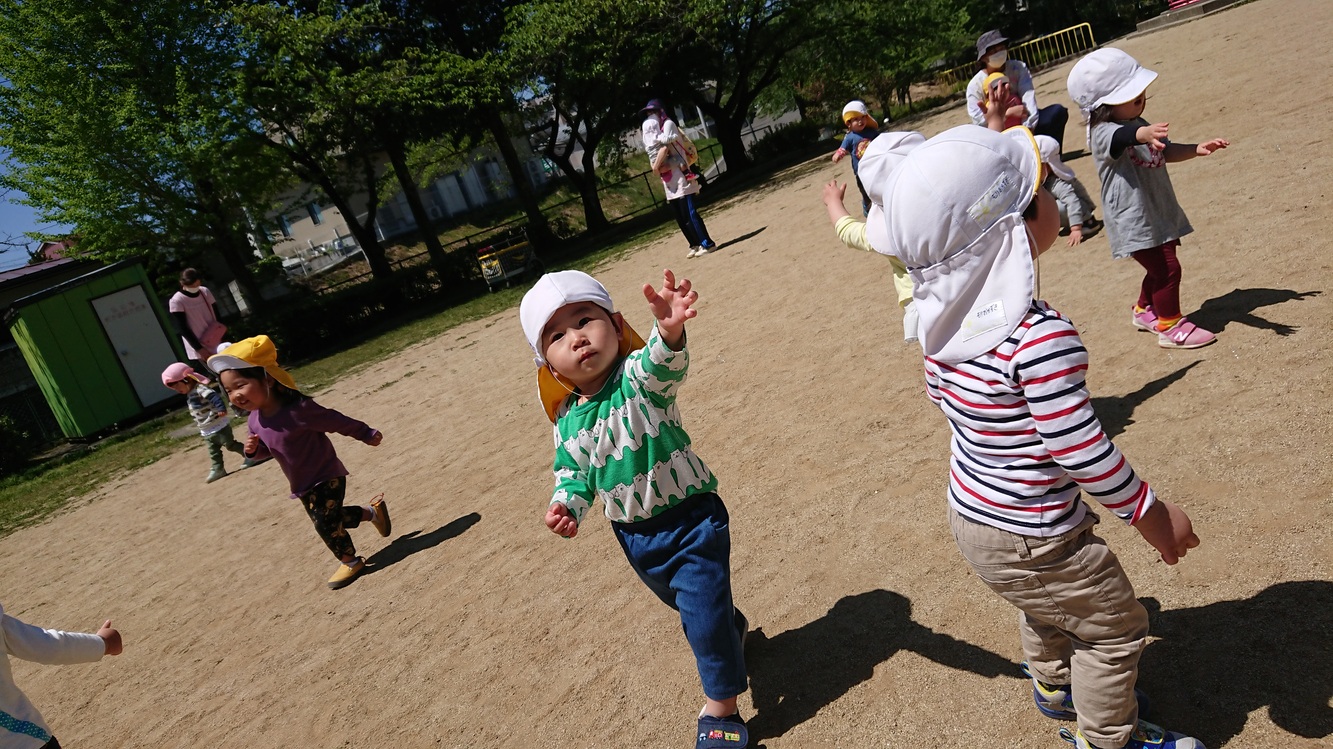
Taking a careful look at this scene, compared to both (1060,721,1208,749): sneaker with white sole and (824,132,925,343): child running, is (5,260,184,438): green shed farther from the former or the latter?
(1060,721,1208,749): sneaker with white sole

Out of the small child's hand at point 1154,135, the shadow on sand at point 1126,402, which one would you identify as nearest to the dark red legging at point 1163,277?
the shadow on sand at point 1126,402

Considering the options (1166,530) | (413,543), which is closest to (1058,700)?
(1166,530)

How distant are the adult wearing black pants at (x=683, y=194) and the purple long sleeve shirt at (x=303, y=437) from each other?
24.7ft

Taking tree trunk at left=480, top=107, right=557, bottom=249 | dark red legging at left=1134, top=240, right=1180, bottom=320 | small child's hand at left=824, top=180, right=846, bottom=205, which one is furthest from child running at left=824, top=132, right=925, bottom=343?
tree trunk at left=480, top=107, right=557, bottom=249

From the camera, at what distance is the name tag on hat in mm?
1918

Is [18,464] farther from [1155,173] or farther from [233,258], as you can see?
[1155,173]

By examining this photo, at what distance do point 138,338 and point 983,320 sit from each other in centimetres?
1954

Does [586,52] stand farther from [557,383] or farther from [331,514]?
[557,383]

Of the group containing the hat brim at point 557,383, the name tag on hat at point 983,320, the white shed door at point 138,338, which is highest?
the white shed door at point 138,338

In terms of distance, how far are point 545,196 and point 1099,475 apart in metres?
52.2

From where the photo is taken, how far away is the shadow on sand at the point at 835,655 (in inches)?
113

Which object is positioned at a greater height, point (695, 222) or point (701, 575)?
point (695, 222)

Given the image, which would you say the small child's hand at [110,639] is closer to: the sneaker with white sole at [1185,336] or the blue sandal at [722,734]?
the blue sandal at [722,734]

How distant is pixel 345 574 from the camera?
5414 mm
